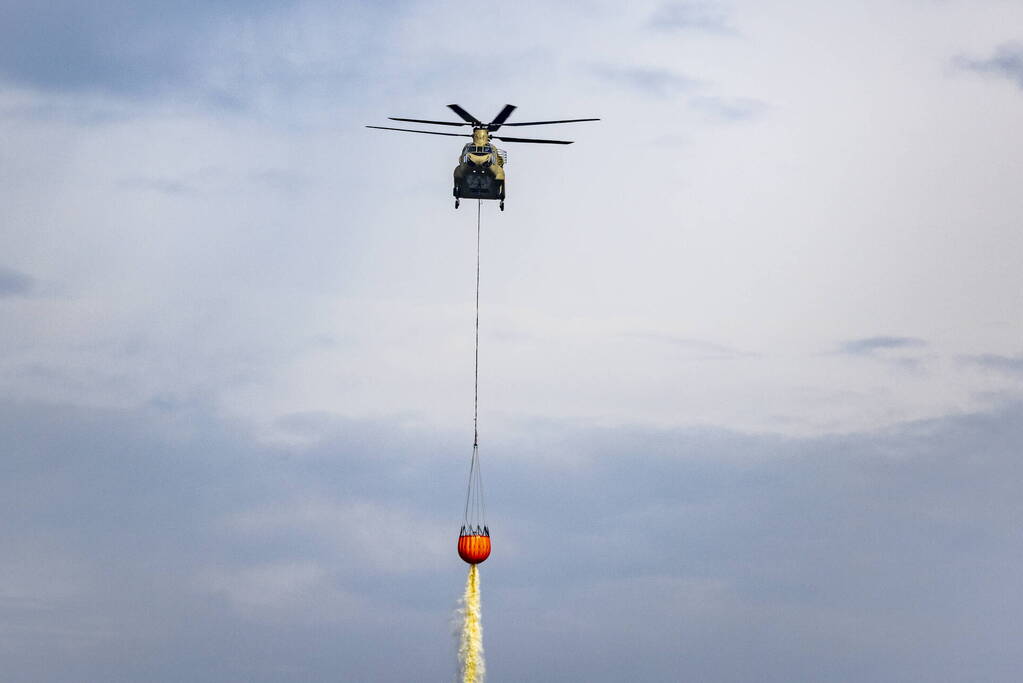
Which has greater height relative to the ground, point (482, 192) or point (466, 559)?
point (482, 192)

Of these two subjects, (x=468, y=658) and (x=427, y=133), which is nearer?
(x=427, y=133)

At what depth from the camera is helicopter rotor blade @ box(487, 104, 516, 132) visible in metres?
95.3

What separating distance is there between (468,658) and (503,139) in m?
34.3

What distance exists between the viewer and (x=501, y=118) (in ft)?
317

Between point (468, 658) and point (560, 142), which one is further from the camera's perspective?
point (468, 658)

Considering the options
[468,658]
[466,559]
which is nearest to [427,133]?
[466,559]

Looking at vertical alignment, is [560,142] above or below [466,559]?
above

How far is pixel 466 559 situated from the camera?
93375 mm

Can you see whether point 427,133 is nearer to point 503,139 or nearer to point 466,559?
point 503,139

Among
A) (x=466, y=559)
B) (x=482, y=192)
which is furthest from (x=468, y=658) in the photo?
(x=482, y=192)

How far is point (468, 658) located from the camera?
11112 centimetres

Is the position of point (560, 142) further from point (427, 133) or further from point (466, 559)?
point (466, 559)

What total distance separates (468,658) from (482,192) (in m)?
31.6

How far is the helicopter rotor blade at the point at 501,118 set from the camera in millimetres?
95312
